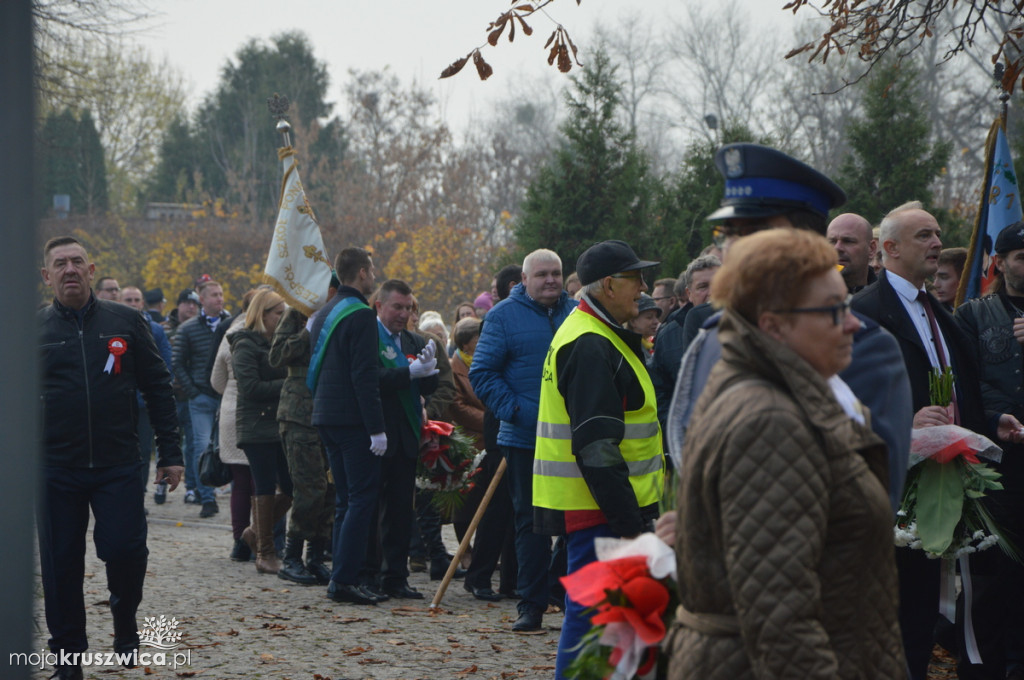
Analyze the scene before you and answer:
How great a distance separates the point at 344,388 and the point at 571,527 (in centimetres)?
338

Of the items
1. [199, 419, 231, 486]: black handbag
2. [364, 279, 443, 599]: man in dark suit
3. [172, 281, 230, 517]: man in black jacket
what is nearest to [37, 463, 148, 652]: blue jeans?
[364, 279, 443, 599]: man in dark suit

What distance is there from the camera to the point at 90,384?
6246 mm

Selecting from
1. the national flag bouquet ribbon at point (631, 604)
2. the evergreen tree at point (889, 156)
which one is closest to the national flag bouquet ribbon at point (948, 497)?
the national flag bouquet ribbon at point (631, 604)

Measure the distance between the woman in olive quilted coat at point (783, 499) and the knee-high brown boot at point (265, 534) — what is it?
7488 mm

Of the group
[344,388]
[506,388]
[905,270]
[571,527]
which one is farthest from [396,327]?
[905,270]

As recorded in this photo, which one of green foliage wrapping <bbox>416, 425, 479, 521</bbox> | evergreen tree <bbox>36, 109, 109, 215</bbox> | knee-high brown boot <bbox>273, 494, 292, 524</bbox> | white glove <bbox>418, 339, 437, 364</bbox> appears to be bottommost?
knee-high brown boot <bbox>273, 494, 292, 524</bbox>

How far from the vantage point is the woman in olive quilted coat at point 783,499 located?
2.39m

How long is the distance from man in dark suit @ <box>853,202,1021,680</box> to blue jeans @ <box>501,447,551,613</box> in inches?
109

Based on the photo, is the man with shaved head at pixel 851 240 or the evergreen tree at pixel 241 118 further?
the evergreen tree at pixel 241 118

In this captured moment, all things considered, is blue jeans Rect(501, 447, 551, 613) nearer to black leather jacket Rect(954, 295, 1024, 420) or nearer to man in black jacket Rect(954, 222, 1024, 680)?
man in black jacket Rect(954, 222, 1024, 680)

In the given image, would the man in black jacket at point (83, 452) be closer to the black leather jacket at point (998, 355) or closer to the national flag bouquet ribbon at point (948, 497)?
the national flag bouquet ribbon at point (948, 497)

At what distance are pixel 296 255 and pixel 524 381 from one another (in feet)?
10.4

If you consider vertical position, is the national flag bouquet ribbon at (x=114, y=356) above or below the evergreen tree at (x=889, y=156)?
below

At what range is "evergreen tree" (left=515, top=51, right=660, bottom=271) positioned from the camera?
50.5 ft
